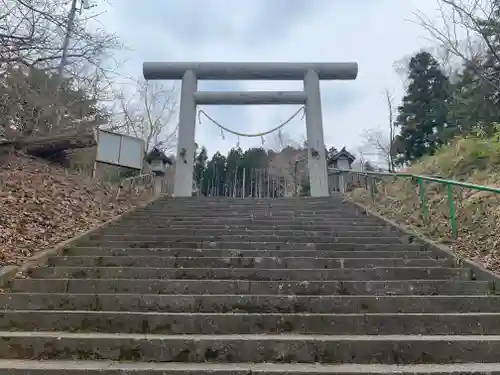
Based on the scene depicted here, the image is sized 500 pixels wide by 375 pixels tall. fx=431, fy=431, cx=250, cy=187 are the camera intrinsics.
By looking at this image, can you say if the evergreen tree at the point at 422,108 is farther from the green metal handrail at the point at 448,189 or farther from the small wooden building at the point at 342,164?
the green metal handrail at the point at 448,189

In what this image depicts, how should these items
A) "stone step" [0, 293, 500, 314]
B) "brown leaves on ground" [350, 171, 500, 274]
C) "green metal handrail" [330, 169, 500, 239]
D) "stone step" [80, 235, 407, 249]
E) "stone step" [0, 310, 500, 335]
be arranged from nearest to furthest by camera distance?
"stone step" [0, 310, 500, 335]
"stone step" [0, 293, 500, 314]
"green metal handrail" [330, 169, 500, 239]
"brown leaves on ground" [350, 171, 500, 274]
"stone step" [80, 235, 407, 249]

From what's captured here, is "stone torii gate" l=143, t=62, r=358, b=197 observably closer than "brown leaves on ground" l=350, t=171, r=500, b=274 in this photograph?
No

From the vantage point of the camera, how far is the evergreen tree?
19.8 metres

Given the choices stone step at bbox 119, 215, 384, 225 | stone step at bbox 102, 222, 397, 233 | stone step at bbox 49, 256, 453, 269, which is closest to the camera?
stone step at bbox 49, 256, 453, 269

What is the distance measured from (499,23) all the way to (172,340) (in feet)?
43.2

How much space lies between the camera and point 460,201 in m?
7.95

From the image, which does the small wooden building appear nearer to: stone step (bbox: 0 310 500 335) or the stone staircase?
the stone staircase

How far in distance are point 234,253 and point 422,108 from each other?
1755 centimetres

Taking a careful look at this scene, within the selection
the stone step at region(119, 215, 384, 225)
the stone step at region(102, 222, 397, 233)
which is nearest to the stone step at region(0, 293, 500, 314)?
the stone step at region(102, 222, 397, 233)

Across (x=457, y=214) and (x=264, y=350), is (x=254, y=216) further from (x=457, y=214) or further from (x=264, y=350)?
(x=264, y=350)

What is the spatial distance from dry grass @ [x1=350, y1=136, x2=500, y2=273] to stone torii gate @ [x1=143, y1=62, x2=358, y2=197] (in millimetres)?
3179

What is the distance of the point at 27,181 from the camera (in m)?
8.82

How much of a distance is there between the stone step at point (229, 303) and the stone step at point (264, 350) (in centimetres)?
76

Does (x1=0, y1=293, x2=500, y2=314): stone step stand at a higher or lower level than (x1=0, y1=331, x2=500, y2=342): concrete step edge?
higher
